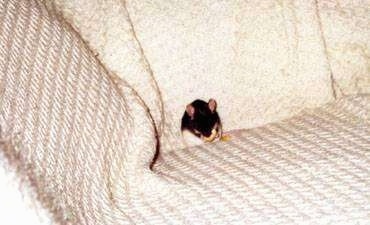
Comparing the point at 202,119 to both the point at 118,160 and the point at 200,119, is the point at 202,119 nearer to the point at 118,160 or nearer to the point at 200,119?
the point at 200,119

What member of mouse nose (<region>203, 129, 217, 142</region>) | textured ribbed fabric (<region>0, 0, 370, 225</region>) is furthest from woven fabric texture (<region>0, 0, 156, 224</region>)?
mouse nose (<region>203, 129, 217, 142</region>)

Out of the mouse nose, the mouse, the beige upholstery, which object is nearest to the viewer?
the beige upholstery

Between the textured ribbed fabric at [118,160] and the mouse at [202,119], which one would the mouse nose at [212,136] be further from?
the textured ribbed fabric at [118,160]

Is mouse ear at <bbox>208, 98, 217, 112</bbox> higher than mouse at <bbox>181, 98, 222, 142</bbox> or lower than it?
higher

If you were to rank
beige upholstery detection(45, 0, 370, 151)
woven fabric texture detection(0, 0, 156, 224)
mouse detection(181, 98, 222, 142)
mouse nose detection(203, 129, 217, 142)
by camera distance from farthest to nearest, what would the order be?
mouse nose detection(203, 129, 217, 142)
mouse detection(181, 98, 222, 142)
beige upholstery detection(45, 0, 370, 151)
woven fabric texture detection(0, 0, 156, 224)

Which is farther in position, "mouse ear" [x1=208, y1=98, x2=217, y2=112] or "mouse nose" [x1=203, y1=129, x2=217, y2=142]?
"mouse nose" [x1=203, y1=129, x2=217, y2=142]

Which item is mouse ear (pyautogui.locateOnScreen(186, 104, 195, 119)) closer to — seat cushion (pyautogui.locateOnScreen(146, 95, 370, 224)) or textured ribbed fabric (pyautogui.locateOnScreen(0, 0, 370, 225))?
seat cushion (pyautogui.locateOnScreen(146, 95, 370, 224))

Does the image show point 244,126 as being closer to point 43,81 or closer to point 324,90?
point 324,90

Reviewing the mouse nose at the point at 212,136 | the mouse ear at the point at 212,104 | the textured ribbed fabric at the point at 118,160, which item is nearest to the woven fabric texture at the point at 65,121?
the textured ribbed fabric at the point at 118,160

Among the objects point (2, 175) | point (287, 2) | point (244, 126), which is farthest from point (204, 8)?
point (2, 175)
